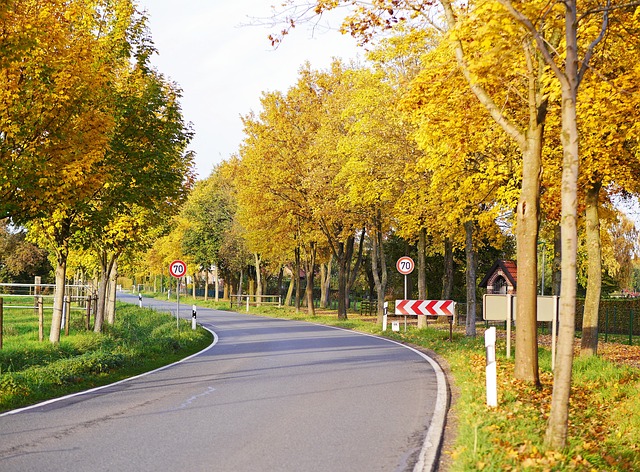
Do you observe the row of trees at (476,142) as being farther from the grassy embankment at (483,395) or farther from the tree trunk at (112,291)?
the tree trunk at (112,291)

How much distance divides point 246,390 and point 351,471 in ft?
18.1

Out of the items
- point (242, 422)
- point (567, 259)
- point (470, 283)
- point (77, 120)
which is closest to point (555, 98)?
point (567, 259)

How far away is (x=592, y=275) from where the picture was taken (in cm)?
1634

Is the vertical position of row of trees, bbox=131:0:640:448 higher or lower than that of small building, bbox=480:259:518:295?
higher

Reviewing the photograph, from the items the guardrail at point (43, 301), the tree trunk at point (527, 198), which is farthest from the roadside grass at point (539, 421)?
the guardrail at point (43, 301)

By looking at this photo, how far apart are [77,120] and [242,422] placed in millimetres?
7726

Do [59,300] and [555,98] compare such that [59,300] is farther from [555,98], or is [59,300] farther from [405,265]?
[405,265]

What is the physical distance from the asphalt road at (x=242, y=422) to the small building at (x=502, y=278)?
29310 millimetres

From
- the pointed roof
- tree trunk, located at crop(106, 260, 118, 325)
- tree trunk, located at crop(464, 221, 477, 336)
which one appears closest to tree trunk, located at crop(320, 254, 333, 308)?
the pointed roof

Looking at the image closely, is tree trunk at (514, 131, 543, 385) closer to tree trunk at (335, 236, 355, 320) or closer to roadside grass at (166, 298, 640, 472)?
roadside grass at (166, 298, 640, 472)

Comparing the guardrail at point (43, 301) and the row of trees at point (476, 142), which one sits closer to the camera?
the row of trees at point (476, 142)

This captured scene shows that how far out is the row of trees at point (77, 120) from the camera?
39.9 feet

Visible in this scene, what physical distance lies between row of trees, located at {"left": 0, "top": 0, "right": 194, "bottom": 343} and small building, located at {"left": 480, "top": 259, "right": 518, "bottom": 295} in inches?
1135

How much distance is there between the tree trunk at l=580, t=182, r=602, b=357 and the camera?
1633cm
